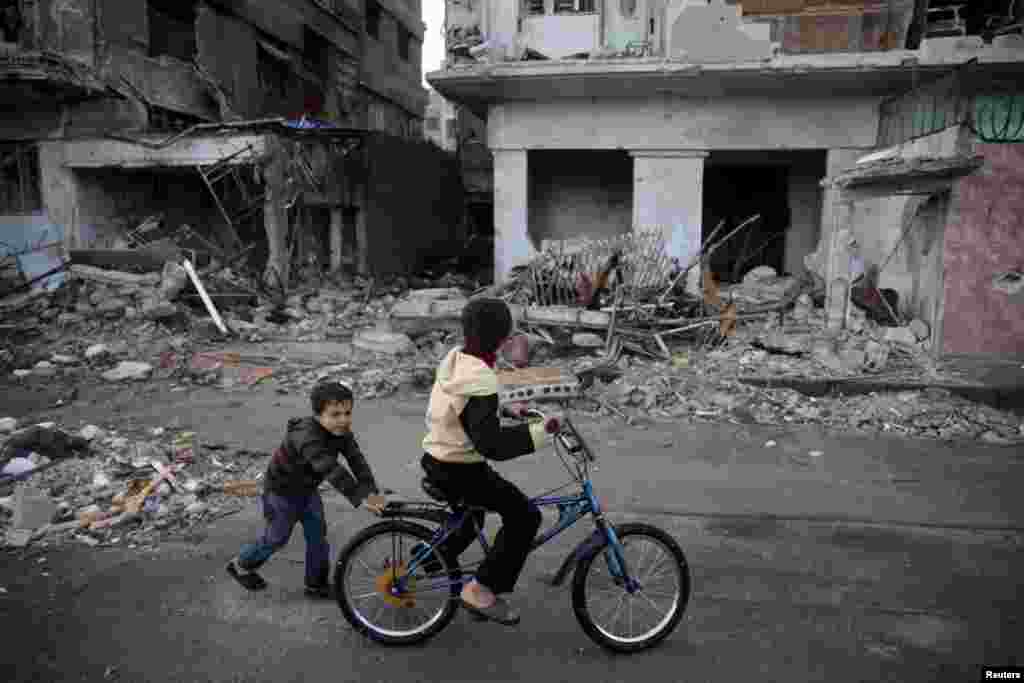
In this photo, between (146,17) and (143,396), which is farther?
(146,17)

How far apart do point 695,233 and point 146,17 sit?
11667 millimetres

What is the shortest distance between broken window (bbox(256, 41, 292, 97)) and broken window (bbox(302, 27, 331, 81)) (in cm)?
121

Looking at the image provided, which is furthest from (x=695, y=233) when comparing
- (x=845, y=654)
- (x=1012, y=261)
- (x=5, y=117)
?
(x=5, y=117)

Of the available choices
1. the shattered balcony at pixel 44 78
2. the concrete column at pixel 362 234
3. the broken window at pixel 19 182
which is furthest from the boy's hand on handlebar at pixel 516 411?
the concrete column at pixel 362 234

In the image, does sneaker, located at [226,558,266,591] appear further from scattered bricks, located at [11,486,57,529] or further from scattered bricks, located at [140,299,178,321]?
scattered bricks, located at [140,299,178,321]

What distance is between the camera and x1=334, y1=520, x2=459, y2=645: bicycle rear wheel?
3.22 m

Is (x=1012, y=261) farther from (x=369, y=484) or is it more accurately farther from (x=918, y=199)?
(x=369, y=484)

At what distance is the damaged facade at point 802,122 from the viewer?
844cm

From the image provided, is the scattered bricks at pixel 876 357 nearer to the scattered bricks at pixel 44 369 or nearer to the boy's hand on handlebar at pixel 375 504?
the boy's hand on handlebar at pixel 375 504

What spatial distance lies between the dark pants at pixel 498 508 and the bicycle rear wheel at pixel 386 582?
25 centimetres

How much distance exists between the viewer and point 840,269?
9.59 metres

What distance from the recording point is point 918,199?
993cm

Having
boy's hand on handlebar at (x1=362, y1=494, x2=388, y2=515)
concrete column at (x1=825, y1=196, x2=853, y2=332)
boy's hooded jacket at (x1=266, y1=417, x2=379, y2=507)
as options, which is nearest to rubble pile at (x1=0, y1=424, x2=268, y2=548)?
boy's hooded jacket at (x1=266, y1=417, x2=379, y2=507)

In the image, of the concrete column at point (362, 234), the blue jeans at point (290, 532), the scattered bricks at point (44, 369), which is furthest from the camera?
the concrete column at point (362, 234)
